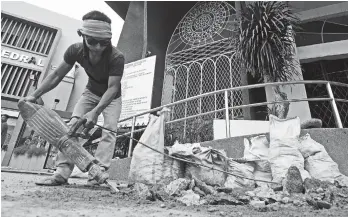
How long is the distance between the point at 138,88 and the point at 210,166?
4.66 metres

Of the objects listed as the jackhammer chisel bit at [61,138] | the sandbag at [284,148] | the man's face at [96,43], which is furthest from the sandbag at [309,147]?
the man's face at [96,43]

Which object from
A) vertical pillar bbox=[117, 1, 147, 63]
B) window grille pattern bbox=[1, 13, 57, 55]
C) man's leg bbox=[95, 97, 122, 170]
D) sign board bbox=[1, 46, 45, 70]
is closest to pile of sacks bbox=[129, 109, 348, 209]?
man's leg bbox=[95, 97, 122, 170]

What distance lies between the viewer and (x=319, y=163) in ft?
7.07

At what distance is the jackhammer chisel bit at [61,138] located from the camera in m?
1.67

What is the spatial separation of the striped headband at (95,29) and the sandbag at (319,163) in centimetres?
215

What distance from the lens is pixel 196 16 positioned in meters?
7.02

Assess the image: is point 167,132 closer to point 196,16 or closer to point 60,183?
point 60,183

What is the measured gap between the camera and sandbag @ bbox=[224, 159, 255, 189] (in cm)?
207

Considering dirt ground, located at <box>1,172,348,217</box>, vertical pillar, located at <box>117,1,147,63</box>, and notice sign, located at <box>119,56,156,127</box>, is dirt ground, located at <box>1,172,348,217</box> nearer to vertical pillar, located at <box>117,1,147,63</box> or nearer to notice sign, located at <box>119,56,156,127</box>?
notice sign, located at <box>119,56,156,127</box>

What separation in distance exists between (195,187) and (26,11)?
51.9 feet

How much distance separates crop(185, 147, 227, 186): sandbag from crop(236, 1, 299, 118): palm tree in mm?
2601

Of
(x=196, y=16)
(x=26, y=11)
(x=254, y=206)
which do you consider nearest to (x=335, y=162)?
(x=254, y=206)

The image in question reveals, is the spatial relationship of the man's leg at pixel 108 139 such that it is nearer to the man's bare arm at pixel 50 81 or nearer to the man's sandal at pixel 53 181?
the man's sandal at pixel 53 181

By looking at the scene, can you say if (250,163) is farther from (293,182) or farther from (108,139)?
(108,139)
